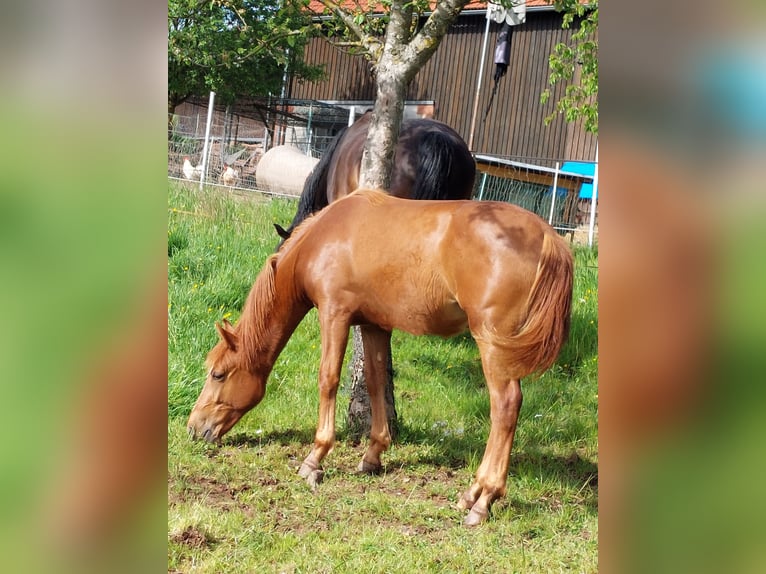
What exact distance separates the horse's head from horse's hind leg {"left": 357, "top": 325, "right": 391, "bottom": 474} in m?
0.71

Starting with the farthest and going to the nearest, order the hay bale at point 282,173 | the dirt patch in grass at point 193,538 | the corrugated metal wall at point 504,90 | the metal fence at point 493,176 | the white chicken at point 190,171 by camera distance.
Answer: the corrugated metal wall at point 504,90, the hay bale at point 282,173, the metal fence at point 493,176, the white chicken at point 190,171, the dirt patch in grass at point 193,538

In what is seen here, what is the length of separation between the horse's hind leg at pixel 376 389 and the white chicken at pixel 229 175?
30.4ft

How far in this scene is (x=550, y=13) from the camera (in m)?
22.4

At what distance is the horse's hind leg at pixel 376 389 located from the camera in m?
4.39

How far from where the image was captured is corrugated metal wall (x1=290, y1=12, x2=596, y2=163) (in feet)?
73.1

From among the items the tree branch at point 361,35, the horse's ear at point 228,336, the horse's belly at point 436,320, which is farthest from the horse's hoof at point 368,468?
the tree branch at point 361,35

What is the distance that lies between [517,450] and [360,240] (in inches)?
79.8

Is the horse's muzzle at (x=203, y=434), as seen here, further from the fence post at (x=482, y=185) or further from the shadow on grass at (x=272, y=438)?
the fence post at (x=482, y=185)

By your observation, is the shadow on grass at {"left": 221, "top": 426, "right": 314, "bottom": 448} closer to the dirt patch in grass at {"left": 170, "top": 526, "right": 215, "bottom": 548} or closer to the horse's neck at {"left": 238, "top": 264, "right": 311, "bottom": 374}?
the horse's neck at {"left": 238, "top": 264, "right": 311, "bottom": 374}

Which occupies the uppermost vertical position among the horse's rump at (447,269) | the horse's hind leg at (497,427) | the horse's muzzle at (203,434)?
the horse's rump at (447,269)

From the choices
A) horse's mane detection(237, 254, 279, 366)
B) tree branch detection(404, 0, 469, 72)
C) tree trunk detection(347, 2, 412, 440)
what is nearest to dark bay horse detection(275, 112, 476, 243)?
tree trunk detection(347, 2, 412, 440)

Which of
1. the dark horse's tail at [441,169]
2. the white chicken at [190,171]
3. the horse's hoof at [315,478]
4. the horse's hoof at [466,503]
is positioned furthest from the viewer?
the white chicken at [190,171]
